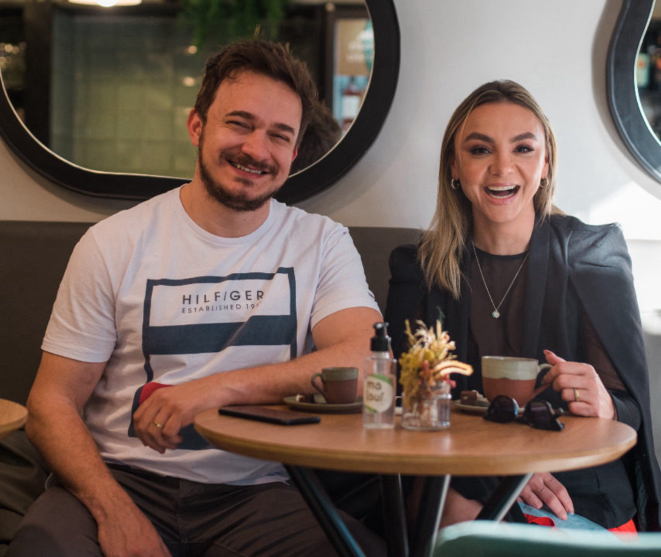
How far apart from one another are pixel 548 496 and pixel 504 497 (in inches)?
19.8

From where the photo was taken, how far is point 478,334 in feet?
6.47

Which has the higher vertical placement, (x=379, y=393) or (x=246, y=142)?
(x=246, y=142)

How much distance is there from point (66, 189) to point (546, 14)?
1.80 meters

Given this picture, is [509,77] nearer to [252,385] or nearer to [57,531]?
[252,385]

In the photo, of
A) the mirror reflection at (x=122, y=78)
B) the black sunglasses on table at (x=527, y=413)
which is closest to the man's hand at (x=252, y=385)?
the black sunglasses on table at (x=527, y=413)

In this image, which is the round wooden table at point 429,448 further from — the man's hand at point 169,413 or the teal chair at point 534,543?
the teal chair at point 534,543

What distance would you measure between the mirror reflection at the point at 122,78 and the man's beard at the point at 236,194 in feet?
2.01

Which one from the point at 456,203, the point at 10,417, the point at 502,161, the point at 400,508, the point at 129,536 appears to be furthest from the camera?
the point at 456,203

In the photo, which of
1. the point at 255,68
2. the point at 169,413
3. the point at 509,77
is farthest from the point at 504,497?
the point at 509,77

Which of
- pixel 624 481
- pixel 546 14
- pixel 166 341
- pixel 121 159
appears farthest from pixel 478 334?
pixel 121 159

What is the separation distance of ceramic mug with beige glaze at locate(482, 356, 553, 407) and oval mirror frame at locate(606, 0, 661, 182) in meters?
1.35

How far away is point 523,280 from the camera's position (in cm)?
201

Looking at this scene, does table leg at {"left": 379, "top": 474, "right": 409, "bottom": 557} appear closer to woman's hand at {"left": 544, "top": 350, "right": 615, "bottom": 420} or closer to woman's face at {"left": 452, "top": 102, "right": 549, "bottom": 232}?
woman's hand at {"left": 544, "top": 350, "right": 615, "bottom": 420}

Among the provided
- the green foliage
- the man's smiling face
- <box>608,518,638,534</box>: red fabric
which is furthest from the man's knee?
the green foliage
